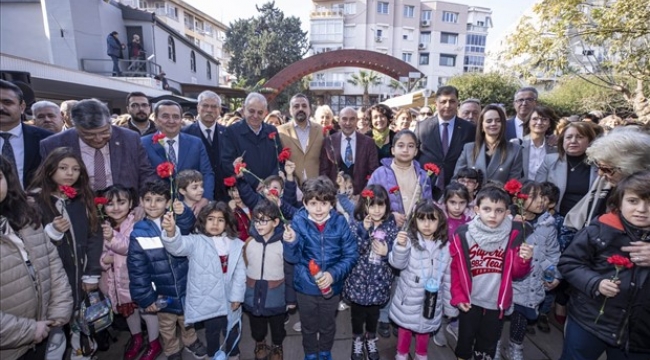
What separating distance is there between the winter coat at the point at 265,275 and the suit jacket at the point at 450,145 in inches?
97.7

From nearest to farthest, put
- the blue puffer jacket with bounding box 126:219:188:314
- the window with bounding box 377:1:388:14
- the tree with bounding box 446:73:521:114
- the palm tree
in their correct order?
the blue puffer jacket with bounding box 126:219:188:314 < the tree with bounding box 446:73:521:114 < the palm tree < the window with bounding box 377:1:388:14

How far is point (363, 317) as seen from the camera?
322 cm

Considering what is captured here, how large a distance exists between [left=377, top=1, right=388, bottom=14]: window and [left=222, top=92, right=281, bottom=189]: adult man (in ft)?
153

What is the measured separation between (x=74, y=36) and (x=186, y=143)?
53.9 feet

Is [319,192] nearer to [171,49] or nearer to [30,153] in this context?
[30,153]

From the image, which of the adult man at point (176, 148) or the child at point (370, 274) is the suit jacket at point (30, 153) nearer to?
the adult man at point (176, 148)

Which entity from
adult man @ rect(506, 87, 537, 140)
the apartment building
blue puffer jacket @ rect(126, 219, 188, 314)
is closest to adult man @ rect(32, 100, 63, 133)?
blue puffer jacket @ rect(126, 219, 188, 314)

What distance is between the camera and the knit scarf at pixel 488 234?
9.08 ft

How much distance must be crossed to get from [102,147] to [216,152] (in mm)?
1563

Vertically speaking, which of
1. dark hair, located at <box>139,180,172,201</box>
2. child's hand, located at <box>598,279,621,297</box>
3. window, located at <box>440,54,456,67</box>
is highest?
window, located at <box>440,54,456,67</box>

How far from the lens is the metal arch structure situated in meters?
21.5

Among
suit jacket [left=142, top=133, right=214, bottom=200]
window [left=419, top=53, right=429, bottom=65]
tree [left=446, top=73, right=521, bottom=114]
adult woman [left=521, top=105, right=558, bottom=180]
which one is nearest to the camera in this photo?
suit jacket [left=142, top=133, right=214, bottom=200]

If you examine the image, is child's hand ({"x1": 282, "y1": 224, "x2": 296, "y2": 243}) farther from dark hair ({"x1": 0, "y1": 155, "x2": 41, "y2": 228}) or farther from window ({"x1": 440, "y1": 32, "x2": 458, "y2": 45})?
window ({"x1": 440, "y1": 32, "x2": 458, "y2": 45})

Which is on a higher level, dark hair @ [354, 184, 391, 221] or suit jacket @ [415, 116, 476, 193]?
suit jacket @ [415, 116, 476, 193]
